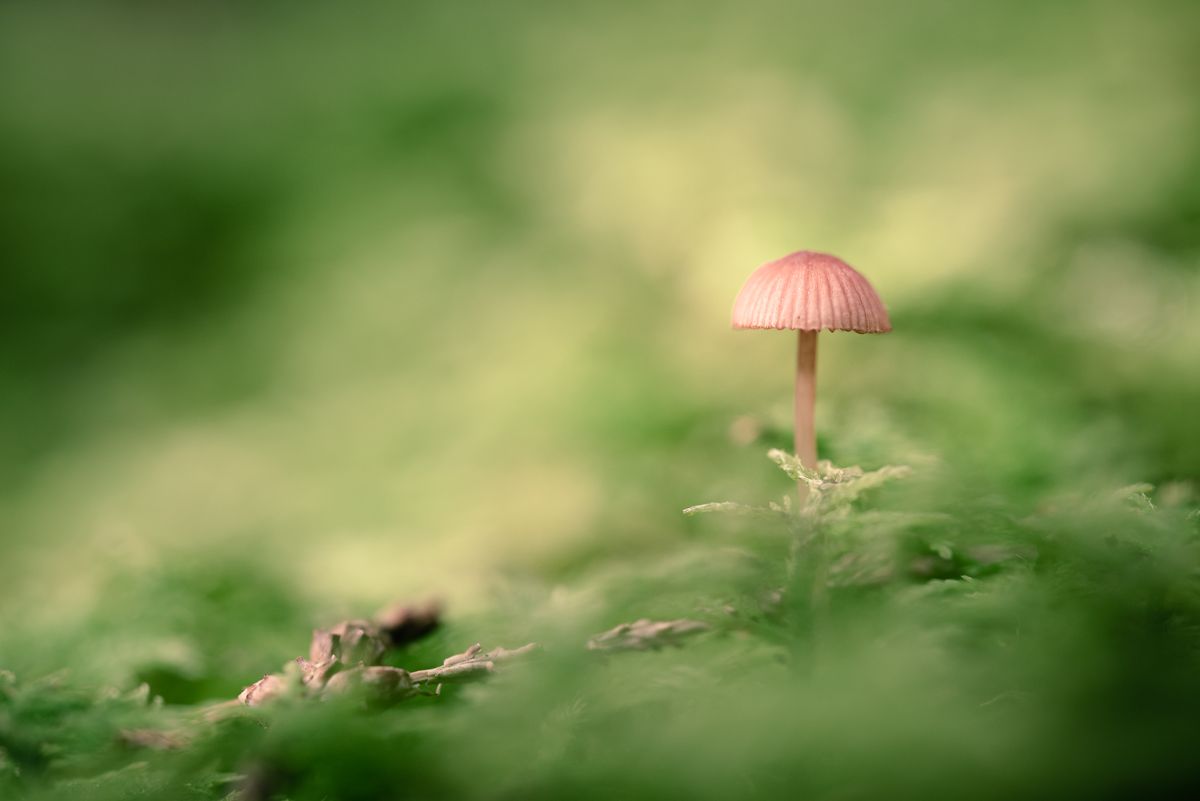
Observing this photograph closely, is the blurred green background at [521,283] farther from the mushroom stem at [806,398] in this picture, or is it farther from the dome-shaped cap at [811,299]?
the dome-shaped cap at [811,299]

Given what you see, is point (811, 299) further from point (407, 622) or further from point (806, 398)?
point (407, 622)

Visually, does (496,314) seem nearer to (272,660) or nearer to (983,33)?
(272,660)

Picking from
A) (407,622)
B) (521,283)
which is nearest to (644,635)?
(407,622)

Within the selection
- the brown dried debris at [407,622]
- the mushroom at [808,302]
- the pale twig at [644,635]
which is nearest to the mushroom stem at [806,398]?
the mushroom at [808,302]

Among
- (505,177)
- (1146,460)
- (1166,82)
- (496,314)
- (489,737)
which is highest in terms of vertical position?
(505,177)

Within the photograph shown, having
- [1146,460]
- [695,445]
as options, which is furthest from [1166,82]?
[695,445]

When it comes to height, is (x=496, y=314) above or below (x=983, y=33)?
below
